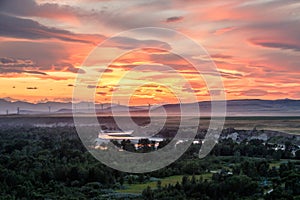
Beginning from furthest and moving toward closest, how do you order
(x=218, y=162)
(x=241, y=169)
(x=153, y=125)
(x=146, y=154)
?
(x=153, y=125) < (x=146, y=154) < (x=218, y=162) < (x=241, y=169)

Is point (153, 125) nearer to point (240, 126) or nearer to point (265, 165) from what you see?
point (240, 126)

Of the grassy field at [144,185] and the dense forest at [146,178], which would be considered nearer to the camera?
the dense forest at [146,178]

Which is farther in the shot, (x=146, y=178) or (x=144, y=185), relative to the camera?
(x=146, y=178)

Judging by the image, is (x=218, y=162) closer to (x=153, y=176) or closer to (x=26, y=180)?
(x=153, y=176)

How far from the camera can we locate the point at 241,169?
24.8 meters

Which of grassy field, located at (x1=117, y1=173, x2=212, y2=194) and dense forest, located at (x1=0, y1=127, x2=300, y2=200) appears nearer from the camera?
dense forest, located at (x1=0, y1=127, x2=300, y2=200)

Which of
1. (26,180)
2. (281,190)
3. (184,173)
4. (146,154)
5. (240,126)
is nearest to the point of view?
(281,190)

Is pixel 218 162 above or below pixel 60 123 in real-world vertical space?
below

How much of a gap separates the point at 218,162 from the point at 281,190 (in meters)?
12.6

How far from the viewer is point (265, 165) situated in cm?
2550

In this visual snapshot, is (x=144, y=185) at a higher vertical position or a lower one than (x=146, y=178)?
lower

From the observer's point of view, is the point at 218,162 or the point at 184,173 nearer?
the point at 184,173

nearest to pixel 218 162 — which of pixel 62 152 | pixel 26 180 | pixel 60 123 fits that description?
pixel 62 152

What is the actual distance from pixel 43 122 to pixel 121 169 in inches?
2932
